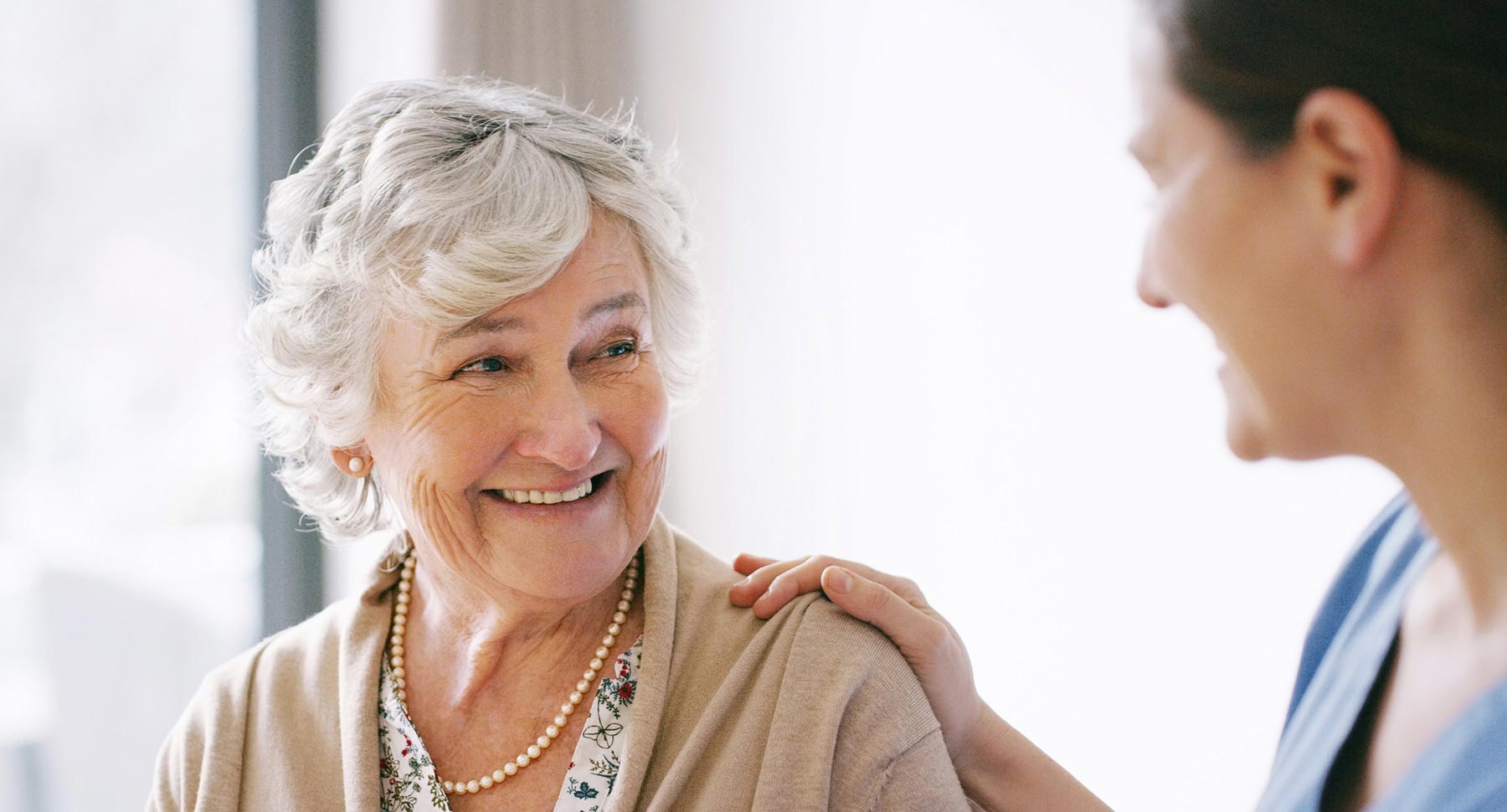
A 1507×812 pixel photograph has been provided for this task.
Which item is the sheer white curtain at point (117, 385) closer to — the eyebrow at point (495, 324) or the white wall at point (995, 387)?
the white wall at point (995, 387)

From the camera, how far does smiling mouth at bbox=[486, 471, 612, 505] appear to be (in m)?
1.29

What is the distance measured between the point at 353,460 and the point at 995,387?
3.01 ft

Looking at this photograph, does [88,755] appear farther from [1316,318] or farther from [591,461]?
[1316,318]

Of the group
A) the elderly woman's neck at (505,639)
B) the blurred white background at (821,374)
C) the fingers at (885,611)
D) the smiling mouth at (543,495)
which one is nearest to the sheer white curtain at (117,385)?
the blurred white background at (821,374)

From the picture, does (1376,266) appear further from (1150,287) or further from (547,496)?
(547,496)

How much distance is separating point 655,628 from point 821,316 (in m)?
0.98

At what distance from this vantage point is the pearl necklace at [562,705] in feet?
4.36

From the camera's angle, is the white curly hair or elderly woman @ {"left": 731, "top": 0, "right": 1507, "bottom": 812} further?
the white curly hair

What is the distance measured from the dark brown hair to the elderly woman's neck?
97 centimetres

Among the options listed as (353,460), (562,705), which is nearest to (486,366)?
(353,460)

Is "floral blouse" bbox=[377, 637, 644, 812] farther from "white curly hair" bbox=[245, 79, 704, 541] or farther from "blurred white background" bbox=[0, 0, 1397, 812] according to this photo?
"blurred white background" bbox=[0, 0, 1397, 812]

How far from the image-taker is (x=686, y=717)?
1.27 m

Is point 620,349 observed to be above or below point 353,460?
above

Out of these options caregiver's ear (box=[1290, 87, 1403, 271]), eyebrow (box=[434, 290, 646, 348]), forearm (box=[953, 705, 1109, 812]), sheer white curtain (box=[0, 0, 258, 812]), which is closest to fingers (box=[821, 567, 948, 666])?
forearm (box=[953, 705, 1109, 812])
